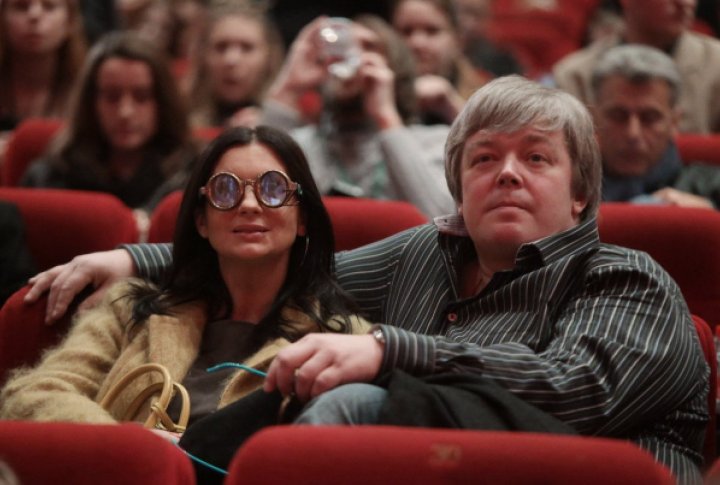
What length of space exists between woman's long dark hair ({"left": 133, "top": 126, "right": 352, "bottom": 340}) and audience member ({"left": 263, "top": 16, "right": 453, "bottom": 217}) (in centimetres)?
56

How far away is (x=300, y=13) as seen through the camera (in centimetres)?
368

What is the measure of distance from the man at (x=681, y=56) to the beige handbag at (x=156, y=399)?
156 cm

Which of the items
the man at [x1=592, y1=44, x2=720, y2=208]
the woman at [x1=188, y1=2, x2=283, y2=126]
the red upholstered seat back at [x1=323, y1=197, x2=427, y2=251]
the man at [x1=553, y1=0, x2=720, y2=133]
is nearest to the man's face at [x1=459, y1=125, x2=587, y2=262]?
the red upholstered seat back at [x1=323, y1=197, x2=427, y2=251]

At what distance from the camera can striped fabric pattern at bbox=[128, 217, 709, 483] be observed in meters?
1.33

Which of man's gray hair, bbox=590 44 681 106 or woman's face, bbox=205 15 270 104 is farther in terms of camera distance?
woman's face, bbox=205 15 270 104

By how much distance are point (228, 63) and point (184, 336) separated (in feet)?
5.28

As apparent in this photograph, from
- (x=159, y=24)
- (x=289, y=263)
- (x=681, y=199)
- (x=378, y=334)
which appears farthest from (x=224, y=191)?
(x=159, y=24)

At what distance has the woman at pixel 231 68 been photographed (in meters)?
3.11

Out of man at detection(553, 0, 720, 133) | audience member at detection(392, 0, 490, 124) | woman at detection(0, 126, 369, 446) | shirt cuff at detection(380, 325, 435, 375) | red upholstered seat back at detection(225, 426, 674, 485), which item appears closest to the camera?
red upholstered seat back at detection(225, 426, 674, 485)

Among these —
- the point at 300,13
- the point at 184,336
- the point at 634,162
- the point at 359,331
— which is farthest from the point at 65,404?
the point at 300,13

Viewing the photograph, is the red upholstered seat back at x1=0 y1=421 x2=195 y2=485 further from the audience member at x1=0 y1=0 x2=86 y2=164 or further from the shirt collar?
the audience member at x1=0 y1=0 x2=86 y2=164

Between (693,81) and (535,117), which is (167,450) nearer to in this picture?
(535,117)

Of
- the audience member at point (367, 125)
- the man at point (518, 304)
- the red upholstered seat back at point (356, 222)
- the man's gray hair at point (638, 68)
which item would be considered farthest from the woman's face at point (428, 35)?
the man at point (518, 304)

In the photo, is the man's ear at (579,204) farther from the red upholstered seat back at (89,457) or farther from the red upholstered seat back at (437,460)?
the red upholstered seat back at (89,457)
